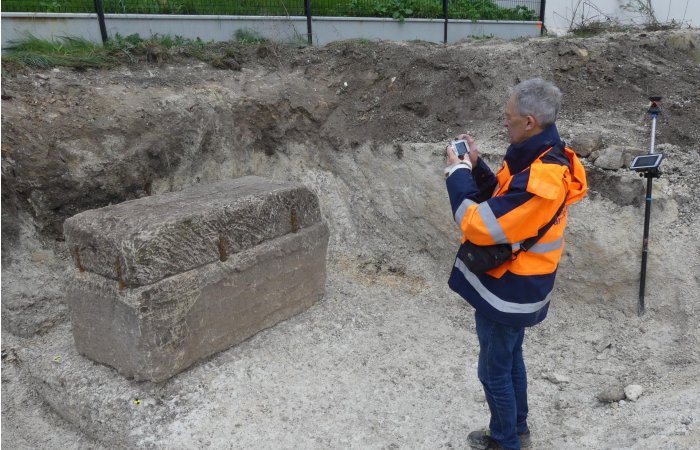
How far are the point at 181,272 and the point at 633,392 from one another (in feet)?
9.18

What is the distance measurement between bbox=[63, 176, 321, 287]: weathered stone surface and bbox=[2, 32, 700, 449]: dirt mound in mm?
732

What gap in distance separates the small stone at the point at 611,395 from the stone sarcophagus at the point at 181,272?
2.20 m

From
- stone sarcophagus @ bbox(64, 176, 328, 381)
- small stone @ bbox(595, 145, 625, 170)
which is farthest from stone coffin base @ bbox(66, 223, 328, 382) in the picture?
small stone @ bbox(595, 145, 625, 170)

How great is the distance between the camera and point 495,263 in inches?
98.3

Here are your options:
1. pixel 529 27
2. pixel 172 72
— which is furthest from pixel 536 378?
pixel 529 27

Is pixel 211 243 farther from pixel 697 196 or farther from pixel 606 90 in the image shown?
pixel 606 90

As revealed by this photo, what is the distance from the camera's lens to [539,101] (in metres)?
2.43

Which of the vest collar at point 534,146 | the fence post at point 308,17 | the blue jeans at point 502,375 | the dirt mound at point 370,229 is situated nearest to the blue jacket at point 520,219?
the vest collar at point 534,146

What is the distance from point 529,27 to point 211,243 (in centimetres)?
688

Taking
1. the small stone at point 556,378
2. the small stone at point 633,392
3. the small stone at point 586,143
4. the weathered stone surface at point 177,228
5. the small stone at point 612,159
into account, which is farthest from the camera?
the small stone at point 586,143

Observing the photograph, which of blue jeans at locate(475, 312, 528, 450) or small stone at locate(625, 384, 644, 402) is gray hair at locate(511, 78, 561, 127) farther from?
small stone at locate(625, 384, 644, 402)

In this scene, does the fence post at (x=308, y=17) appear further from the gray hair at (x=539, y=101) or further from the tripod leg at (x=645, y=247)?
the gray hair at (x=539, y=101)

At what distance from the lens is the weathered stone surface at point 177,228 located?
11.0 ft

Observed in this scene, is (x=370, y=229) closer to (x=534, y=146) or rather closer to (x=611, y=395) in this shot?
(x=611, y=395)
